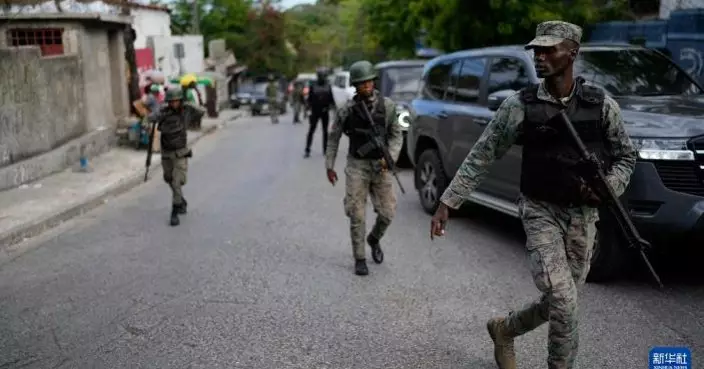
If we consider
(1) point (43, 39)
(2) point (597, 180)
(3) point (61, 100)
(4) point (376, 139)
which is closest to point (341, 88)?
(1) point (43, 39)

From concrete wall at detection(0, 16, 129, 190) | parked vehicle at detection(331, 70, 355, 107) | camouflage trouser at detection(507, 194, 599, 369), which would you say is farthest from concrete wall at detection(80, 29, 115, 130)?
camouflage trouser at detection(507, 194, 599, 369)

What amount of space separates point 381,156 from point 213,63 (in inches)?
1574

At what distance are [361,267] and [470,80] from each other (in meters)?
2.72

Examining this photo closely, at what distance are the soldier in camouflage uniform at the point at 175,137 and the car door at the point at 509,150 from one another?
3691mm

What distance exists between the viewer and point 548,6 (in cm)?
1351

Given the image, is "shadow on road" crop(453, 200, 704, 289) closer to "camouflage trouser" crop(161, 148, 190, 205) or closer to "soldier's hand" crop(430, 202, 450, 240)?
"soldier's hand" crop(430, 202, 450, 240)

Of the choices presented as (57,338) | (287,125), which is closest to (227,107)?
(287,125)

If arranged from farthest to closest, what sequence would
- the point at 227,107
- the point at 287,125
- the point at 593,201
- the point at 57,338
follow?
1. the point at 227,107
2. the point at 287,125
3. the point at 57,338
4. the point at 593,201

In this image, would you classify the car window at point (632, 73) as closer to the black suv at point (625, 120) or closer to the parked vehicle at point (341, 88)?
the black suv at point (625, 120)

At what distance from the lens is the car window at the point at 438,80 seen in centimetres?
871

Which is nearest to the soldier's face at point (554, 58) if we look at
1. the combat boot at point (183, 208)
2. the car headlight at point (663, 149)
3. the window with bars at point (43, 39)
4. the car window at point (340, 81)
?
the car headlight at point (663, 149)

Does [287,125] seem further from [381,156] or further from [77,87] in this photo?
[381,156]

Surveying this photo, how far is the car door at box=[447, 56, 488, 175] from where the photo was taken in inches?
300

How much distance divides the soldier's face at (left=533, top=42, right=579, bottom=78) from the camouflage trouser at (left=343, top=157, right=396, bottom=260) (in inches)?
114
